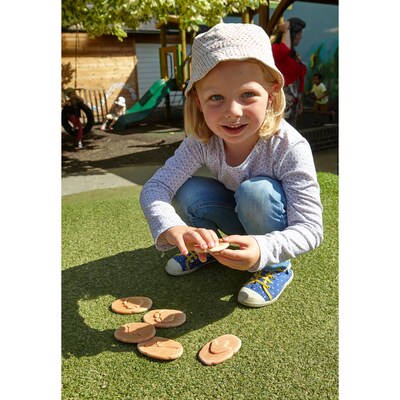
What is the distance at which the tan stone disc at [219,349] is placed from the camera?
124 centimetres

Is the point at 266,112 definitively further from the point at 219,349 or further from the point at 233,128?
the point at 219,349

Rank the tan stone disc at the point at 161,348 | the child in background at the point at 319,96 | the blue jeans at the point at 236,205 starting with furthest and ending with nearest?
the child in background at the point at 319,96 < the blue jeans at the point at 236,205 < the tan stone disc at the point at 161,348

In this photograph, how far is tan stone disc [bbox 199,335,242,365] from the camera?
1.24 m

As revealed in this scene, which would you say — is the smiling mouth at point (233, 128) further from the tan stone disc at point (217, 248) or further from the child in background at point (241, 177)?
the tan stone disc at point (217, 248)

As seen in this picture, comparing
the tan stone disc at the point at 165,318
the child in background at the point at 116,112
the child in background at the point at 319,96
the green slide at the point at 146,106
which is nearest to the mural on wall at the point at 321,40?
the child in background at the point at 319,96

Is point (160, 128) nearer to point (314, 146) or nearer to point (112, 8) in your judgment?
point (314, 146)

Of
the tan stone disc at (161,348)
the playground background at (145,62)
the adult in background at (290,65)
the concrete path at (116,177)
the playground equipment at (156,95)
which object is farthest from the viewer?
the playground equipment at (156,95)

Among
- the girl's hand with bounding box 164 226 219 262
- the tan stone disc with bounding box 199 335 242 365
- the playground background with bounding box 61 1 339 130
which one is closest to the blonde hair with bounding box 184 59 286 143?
the girl's hand with bounding box 164 226 219 262

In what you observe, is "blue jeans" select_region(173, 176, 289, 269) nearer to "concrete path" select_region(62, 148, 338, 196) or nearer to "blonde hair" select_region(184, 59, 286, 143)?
"blonde hair" select_region(184, 59, 286, 143)

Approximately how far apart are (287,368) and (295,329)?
199mm

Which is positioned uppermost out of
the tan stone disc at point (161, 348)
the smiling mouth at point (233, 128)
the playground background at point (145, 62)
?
the playground background at point (145, 62)

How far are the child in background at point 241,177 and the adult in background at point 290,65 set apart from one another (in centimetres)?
341

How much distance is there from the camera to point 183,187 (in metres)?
1.79
